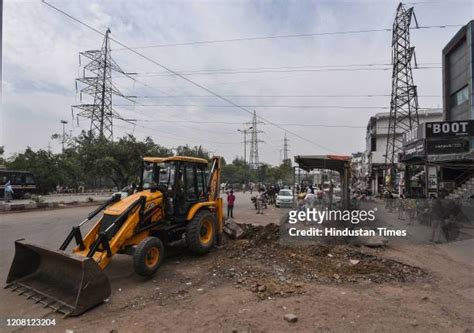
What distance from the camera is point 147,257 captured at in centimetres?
709

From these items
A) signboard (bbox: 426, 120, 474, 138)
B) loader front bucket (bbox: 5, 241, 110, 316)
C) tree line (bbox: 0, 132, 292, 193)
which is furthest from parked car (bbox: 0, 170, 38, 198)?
signboard (bbox: 426, 120, 474, 138)

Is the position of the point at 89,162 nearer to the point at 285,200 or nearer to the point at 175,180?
the point at 285,200

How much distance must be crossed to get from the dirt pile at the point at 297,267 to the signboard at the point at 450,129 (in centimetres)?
986

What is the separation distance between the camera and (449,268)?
26.9 feet

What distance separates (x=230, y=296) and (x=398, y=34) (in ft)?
126

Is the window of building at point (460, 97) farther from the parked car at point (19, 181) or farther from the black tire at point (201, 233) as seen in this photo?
the parked car at point (19, 181)

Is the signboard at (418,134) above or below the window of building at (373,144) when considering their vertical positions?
below

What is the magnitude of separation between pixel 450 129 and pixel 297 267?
13.0 meters

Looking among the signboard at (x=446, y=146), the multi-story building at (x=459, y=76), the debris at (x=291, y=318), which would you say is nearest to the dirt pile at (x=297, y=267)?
the debris at (x=291, y=318)

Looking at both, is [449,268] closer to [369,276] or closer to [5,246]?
[369,276]

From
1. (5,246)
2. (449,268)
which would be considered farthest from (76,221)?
(449,268)

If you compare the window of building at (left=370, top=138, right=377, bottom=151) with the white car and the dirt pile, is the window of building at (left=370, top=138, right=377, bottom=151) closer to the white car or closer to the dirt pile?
the white car

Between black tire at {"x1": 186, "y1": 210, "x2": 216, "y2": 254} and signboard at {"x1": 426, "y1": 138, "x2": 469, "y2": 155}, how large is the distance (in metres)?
12.0

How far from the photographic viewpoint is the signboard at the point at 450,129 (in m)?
16.5
